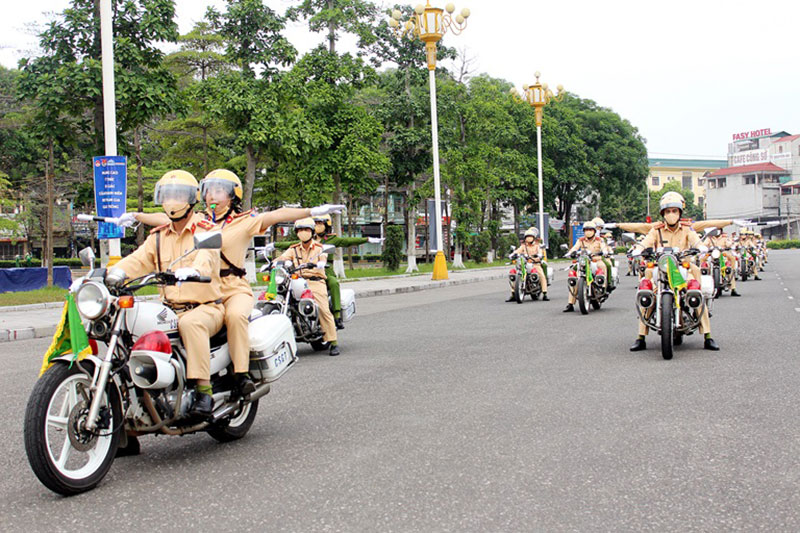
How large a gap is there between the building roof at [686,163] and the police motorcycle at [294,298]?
464ft

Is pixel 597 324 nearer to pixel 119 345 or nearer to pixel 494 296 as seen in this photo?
pixel 494 296

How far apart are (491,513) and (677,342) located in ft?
22.2

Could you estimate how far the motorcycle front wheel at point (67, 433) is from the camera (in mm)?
3928

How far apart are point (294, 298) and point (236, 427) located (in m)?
4.49

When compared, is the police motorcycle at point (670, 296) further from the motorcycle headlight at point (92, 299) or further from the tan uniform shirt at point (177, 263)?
the motorcycle headlight at point (92, 299)

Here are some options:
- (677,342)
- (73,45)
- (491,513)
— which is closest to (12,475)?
(491,513)

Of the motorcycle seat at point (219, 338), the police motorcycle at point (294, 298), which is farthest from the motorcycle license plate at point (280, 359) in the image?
the police motorcycle at point (294, 298)

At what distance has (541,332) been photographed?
11734 millimetres

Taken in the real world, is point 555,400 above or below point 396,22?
below

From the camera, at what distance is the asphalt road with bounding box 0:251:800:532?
3799 millimetres

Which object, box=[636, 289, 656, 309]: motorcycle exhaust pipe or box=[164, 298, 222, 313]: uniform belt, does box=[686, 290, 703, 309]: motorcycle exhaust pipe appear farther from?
box=[164, 298, 222, 313]: uniform belt

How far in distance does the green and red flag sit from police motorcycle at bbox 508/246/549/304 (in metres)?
14.1

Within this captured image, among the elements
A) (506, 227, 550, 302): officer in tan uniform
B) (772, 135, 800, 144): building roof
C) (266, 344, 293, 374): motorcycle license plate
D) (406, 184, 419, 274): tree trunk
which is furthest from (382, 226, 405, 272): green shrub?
(772, 135, 800, 144): building roof

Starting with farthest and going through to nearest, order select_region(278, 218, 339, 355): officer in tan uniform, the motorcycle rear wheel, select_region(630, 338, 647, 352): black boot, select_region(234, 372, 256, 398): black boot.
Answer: select_region(278, 218, 339, 355): officer in tan uniform
select_region(630, 338, 647, 352): black boot
the motorcycle rear wheel
select_region(234, 372, 256, 398): black boot
